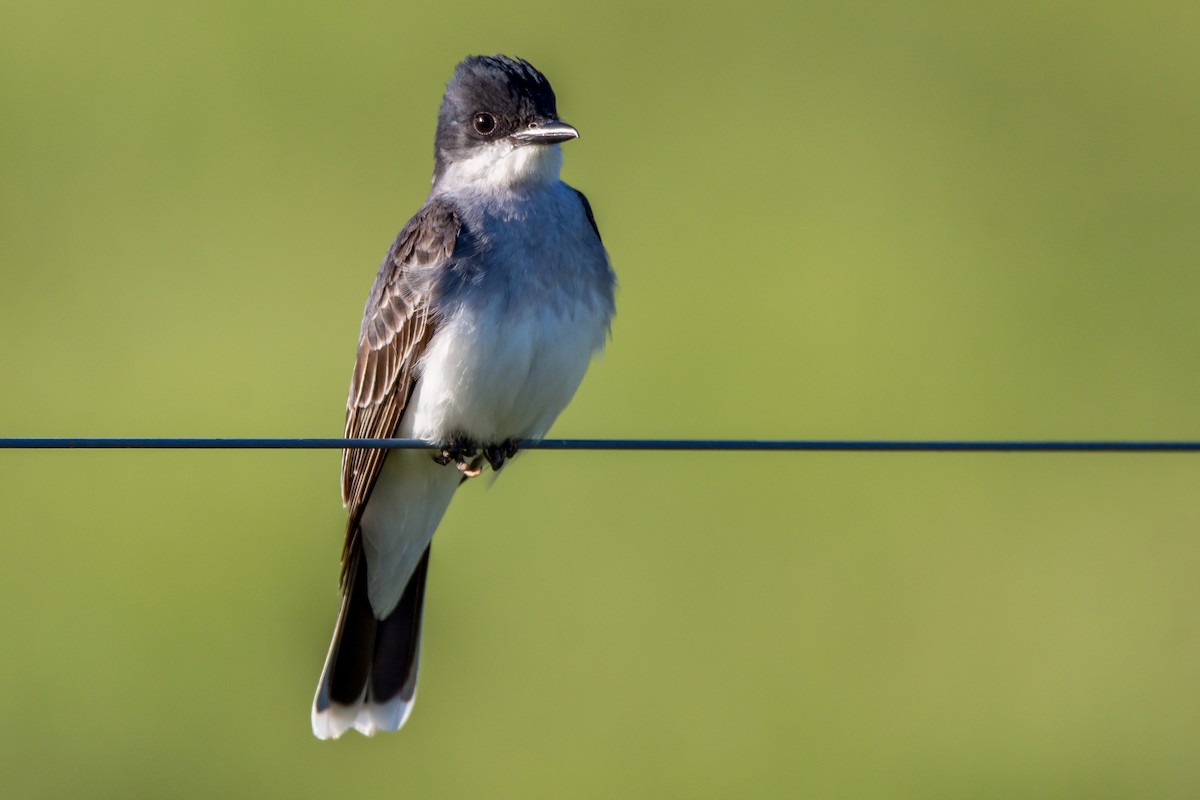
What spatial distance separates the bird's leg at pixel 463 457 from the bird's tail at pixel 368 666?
76 centimetres

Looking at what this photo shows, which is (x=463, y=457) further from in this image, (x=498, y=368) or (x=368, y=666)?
(x=368, y=666)

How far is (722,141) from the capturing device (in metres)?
14.1

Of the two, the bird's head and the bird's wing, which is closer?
the bird's wing

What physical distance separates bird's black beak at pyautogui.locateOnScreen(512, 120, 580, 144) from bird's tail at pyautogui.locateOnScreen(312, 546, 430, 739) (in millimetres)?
1855

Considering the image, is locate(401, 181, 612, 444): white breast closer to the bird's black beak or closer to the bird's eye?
the bird's black beak

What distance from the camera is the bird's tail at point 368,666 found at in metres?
7.99

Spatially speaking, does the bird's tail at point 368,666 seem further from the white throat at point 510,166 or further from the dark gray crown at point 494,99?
the dark gray crown at point 494,99

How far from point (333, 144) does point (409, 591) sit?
5.96 m

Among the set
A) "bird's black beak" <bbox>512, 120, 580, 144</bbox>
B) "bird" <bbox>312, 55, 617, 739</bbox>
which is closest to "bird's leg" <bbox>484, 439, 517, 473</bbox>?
"bird" <bbox>312, 55, 617, 739</bbox>

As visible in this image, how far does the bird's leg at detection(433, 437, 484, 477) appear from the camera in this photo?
711cm

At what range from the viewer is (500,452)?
7.24 metres

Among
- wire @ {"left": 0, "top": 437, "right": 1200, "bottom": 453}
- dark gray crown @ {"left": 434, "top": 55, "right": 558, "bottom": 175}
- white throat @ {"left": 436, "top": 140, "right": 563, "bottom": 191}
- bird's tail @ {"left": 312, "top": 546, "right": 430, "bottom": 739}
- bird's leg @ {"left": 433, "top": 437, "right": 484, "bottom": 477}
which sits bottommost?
bird's tail @ {"left": 312, "top": 546, "right": 430, "bottom": 739}

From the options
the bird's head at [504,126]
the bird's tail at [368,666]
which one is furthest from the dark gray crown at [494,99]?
the bird's tail at [368,666]

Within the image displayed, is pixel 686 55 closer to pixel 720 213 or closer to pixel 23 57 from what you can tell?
pixel 720 213
